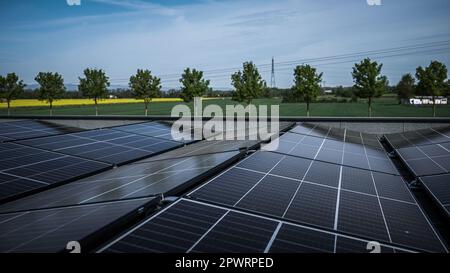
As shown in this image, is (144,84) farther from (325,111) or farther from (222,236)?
(222,236)

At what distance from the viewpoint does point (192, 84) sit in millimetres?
62406

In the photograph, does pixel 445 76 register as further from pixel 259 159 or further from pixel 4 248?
pixel 4 248

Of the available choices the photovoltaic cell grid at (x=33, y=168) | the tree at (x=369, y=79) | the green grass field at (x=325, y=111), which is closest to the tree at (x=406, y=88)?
the green grass field at (x=325, y=111)

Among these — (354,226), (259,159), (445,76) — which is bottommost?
(354,226)

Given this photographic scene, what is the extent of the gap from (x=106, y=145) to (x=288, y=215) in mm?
14184

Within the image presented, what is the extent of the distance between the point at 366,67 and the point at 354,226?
51.8 m

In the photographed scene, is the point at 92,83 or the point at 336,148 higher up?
the point at 92,83

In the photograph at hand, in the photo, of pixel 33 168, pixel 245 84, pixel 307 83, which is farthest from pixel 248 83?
pixel 33 168

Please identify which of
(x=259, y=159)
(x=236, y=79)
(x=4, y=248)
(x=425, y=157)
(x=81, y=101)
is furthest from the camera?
(x=81, y=101)

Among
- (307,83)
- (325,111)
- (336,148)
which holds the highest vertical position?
(307,83)

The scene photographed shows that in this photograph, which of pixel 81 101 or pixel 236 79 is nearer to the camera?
pixel 236 79

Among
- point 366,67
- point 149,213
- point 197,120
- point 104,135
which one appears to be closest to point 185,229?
point 149,213
